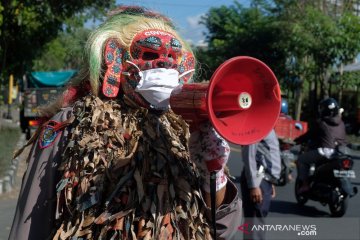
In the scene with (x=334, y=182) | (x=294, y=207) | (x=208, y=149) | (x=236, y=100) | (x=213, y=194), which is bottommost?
(x=294, y=207)

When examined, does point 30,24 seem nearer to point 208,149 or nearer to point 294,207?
point 294,207

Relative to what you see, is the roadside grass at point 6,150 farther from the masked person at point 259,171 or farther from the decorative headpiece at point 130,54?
the decorative headpiece at point 130,54

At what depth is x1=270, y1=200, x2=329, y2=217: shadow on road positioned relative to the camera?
791 centimetres

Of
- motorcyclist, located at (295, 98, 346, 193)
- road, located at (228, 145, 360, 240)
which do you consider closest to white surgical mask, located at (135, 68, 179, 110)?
road, located at (228, 145, 360, 240)

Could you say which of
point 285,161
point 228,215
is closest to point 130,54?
point 228,215

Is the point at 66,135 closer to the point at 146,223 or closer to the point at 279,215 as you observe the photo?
the point at 146,223

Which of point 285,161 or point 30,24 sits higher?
point 30,24

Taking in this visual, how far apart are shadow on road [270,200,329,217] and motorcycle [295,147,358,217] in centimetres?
17

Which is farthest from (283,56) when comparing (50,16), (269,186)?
(269,186)

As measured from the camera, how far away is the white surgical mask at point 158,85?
1910 mm

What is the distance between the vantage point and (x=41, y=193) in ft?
6.45

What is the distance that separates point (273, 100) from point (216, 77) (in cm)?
23

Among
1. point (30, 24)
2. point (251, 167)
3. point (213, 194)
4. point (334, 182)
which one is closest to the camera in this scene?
point (213, 194)

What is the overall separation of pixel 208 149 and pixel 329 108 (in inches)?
248
